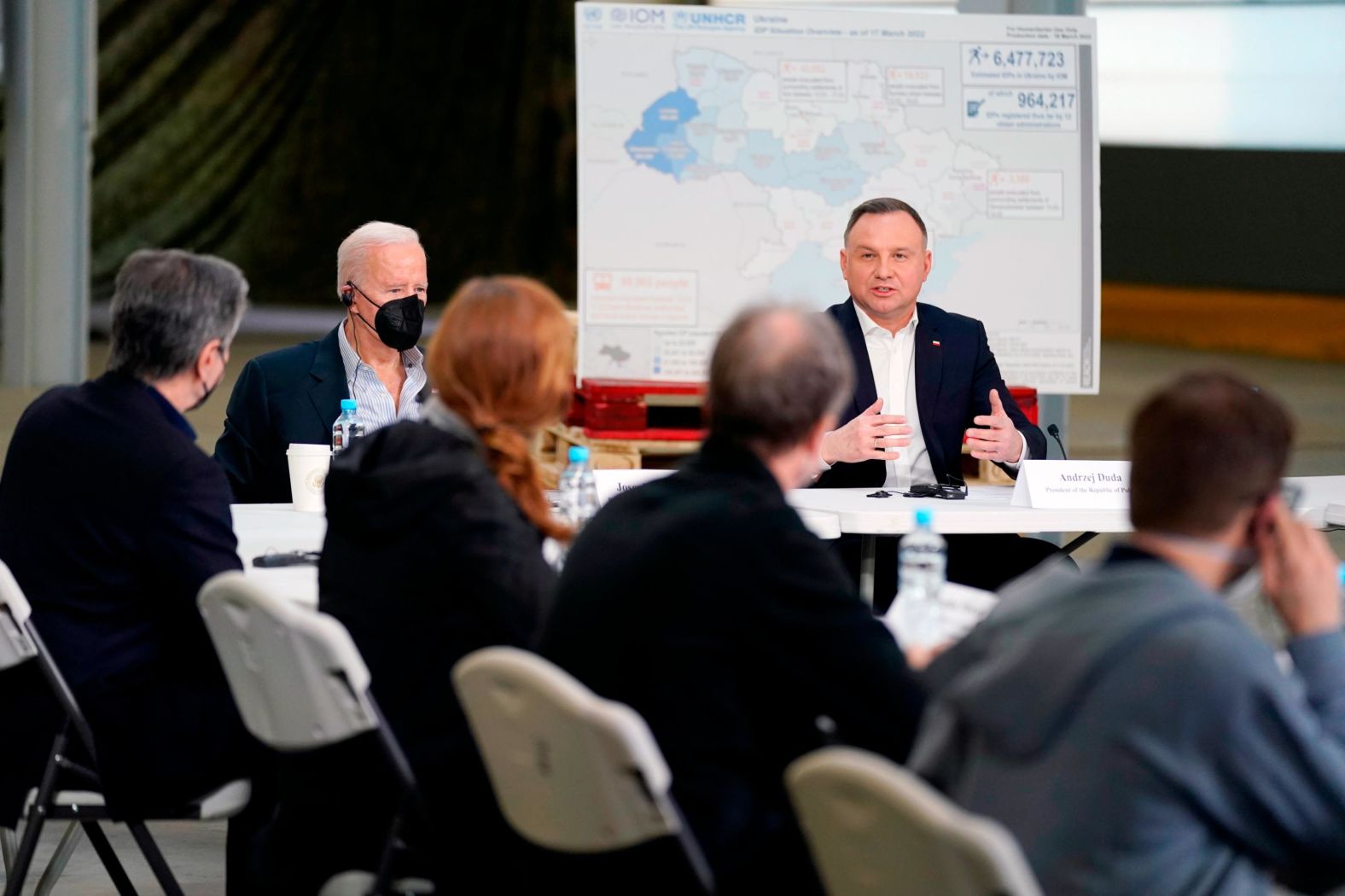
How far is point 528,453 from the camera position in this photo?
2455mm

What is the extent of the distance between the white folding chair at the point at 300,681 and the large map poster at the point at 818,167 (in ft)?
8.86

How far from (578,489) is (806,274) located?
2.06m

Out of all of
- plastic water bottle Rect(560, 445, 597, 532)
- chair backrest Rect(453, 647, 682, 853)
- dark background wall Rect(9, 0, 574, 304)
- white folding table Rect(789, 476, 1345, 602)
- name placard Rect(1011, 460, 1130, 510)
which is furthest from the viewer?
dark background wall Rect(9, 0, 574, 304)

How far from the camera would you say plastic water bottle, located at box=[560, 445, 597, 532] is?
3.32 m

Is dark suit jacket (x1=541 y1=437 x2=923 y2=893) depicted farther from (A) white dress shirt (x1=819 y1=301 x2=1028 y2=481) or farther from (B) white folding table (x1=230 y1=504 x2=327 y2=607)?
(A) white dress shirt (x1=819 y1=301 x2=1028 y2=481)

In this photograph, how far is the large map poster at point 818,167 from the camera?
510cm

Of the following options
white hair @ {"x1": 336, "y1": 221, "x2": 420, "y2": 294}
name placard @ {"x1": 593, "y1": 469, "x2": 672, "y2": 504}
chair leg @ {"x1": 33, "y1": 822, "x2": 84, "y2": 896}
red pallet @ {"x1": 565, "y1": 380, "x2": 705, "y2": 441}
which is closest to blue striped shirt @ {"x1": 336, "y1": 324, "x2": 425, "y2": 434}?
white hair @ {"x1": 336, "y1": 221, "x2": 420, "y2": 294}

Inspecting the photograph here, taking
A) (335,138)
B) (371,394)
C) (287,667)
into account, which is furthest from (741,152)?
(335,138)

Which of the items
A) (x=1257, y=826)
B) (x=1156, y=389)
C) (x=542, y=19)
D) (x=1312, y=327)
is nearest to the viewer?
(x=1257, y=826)

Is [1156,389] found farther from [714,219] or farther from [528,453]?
[714,219]

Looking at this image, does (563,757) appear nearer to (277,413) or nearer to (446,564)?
(446,564)

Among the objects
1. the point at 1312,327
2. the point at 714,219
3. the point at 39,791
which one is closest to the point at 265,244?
the point at 1312,327

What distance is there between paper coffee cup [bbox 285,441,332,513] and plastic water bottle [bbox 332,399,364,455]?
10cm

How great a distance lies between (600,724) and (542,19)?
56.8ft
